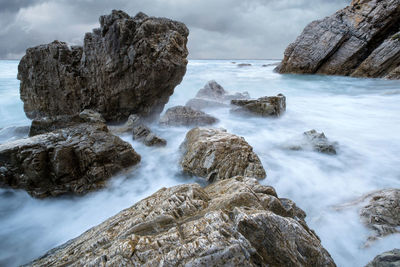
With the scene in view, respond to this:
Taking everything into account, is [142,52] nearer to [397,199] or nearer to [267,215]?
[267,215]

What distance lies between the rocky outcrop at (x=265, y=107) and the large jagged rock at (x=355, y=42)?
54.7 ft

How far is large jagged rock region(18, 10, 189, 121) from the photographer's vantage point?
310 inches

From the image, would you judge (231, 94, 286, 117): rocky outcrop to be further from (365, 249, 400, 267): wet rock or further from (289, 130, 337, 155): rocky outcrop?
(365, 249, 400, 267): wet rock

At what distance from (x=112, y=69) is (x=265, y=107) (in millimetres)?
6787

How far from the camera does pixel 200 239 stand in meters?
2.02

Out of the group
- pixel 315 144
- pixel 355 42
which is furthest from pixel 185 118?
pixel 355 42

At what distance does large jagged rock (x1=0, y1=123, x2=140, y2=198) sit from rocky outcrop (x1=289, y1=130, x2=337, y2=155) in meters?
5.54

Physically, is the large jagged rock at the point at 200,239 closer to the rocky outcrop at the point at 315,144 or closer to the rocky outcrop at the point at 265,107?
→ the rocky outcrop at the point at 315,144

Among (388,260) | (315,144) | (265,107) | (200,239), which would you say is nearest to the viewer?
(200,239)

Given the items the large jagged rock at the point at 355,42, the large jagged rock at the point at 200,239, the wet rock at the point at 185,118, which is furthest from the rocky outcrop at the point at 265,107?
the large jagged rock at the point at 355,42

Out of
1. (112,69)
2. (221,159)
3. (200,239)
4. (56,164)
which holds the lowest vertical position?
(56,164)

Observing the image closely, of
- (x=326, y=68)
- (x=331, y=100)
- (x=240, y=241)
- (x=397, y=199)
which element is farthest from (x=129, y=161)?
(x=326, y=68)

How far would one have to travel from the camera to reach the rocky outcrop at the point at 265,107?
34.2 feet

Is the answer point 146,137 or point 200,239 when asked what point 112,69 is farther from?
point 200,239
